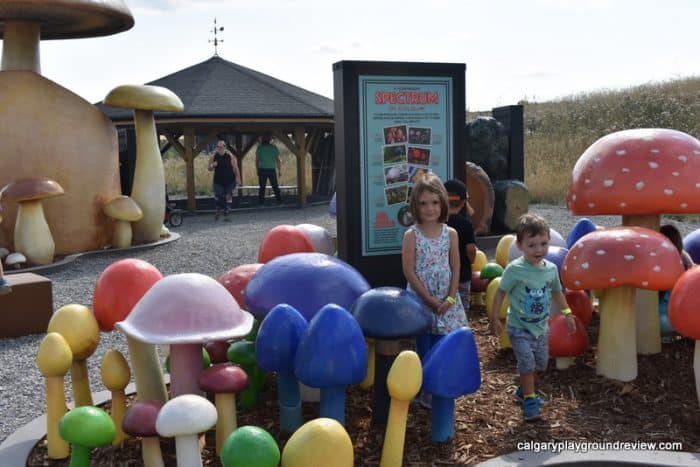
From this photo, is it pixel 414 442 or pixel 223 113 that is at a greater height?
pixel 223 113

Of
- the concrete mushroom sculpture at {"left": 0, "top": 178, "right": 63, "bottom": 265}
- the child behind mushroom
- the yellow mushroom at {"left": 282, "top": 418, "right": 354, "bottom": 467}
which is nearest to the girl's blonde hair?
the child behind mushroom

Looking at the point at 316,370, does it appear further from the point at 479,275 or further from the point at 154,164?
the point at 154,164

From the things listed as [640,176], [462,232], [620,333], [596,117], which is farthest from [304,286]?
[596,117]

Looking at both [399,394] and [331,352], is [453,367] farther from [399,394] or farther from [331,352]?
[331,352]

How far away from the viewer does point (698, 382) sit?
3980mm

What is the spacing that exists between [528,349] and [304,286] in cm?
131

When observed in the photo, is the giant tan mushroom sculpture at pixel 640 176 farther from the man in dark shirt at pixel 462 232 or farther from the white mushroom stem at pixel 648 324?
the man in dark shirt at pixel 462 232

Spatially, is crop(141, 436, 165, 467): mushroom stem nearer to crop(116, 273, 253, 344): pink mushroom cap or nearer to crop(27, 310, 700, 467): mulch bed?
crop(27, 310, 700, 467): mulch bed

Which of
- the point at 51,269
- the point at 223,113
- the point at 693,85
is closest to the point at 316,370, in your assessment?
the point at 51,269

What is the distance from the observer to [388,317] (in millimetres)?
3488

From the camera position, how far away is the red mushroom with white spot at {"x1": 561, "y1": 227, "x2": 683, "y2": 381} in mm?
4043

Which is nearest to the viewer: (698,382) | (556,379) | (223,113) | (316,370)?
(316,370)

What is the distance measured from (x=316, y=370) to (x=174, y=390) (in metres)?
0.86

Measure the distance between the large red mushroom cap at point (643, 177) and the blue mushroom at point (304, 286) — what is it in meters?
1.76
